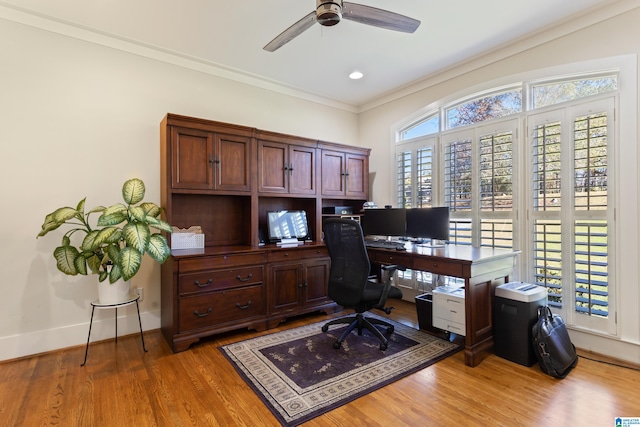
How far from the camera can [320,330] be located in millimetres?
3230

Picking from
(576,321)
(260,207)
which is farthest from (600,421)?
(260,207)

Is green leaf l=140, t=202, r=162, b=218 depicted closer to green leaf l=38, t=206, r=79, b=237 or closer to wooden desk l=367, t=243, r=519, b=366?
green leaf l=38, t=206, r=79, b=237

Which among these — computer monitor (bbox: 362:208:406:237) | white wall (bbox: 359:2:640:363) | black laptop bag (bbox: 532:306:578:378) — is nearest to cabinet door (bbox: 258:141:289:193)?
computer monitor (bbox: 362:208:406:237)

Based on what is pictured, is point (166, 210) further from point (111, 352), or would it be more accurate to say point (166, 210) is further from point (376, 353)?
point (376, 353)

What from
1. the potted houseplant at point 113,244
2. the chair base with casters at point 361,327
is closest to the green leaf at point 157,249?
the potted houseplant at point 113,244

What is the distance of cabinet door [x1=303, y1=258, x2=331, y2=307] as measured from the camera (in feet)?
11.8

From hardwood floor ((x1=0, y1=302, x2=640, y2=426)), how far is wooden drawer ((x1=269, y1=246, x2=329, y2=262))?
111 centimetres

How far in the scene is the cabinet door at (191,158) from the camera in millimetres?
3020

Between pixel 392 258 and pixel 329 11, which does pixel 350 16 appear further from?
pixel 392 258

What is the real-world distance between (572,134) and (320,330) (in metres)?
2.99

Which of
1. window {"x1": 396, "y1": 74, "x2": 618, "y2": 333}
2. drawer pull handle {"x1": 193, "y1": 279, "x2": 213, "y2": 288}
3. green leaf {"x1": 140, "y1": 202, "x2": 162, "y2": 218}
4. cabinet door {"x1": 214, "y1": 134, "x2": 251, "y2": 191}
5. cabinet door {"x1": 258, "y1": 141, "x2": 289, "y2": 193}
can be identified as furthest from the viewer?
cabinet door {"x1": 258, "y1": 141, "x2": 289, "y2": 193}

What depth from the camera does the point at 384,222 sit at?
12.7 feet

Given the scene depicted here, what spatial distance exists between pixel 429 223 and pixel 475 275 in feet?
3.24

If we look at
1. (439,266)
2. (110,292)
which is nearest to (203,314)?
(110,292)
